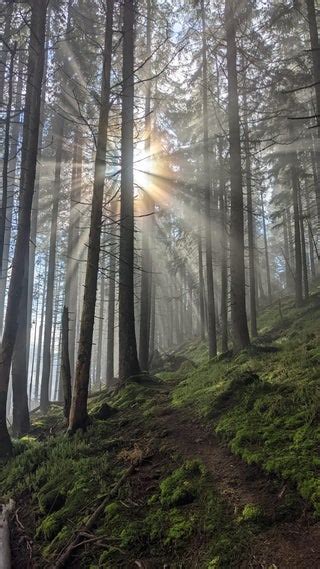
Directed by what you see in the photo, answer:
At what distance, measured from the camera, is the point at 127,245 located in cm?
→ 1094

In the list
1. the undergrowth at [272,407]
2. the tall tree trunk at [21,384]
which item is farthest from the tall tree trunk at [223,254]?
the tall tree trunk at [21,384]

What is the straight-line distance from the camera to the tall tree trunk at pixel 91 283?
25.2ft

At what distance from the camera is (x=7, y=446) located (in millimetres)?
8406

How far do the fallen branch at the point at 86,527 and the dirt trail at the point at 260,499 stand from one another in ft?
2.86

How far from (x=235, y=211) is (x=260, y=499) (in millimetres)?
8645

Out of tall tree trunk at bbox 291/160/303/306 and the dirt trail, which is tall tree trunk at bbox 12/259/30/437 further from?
tall tree trunk at bbox 291/160/303/306

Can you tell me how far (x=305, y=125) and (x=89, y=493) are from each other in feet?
66.8

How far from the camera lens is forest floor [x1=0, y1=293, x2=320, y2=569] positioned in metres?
3.65

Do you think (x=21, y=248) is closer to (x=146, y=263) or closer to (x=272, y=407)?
(x=272, y=407)

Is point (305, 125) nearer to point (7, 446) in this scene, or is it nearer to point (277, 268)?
point (7, 446)

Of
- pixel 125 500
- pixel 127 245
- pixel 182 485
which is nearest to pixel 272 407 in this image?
pixel 182 485

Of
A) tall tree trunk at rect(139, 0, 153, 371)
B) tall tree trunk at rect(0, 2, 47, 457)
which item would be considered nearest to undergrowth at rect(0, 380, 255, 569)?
tall tree trunk at rect(0, 2, 47, 457)

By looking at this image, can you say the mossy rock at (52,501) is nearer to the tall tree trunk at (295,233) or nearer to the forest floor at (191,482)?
the forest floor at (191,482)

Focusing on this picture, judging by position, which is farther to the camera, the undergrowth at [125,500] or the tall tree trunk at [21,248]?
the tall tree trunk at [21,248]
